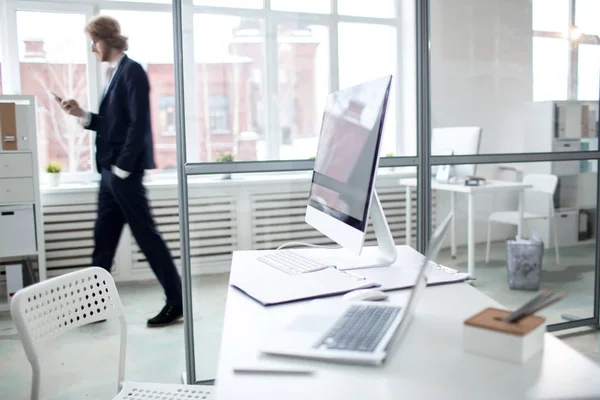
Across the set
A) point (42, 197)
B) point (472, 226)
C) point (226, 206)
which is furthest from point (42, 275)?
point (472, 226)

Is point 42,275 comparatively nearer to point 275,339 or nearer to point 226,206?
point 226,206

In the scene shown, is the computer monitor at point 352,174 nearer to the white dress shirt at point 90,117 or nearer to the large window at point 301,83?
the large window at point 301,83

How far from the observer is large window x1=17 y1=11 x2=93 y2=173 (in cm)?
414

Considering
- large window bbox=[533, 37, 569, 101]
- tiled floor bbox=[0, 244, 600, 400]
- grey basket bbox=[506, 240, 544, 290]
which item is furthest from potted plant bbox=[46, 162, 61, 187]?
large window bbox=[533, 37, 569, 101]

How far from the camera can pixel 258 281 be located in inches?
56.5

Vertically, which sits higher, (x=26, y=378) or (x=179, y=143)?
(x=179, y=143)

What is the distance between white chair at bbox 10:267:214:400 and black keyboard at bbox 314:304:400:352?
518mm

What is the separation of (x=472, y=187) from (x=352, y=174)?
1.83m

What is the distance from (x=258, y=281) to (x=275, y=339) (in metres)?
0.41

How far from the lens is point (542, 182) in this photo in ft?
10.8

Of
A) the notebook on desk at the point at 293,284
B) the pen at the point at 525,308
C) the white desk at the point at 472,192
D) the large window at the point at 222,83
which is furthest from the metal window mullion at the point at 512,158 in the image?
the pen at the point at 525,308

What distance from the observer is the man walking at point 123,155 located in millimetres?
2975

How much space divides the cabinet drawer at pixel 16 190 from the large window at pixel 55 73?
71 centimetres

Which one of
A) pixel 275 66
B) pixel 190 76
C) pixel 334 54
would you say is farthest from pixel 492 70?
pixel 190 76
